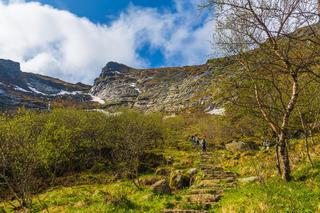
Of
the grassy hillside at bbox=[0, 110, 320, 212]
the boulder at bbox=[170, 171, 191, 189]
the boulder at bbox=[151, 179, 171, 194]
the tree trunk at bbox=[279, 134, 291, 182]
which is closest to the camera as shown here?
the grassy hillside at bbox=[0, 110, 320, 212]

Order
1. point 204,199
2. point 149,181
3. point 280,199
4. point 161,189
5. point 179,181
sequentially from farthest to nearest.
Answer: point 149,181 < point 179,181 < point 161,189 < point 204,199 < point 280,199

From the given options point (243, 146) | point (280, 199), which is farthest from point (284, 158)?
point (243, 146)

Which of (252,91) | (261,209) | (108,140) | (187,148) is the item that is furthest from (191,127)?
(261,209)

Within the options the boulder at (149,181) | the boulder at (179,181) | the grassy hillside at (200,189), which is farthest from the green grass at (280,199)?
the boulder at (149,181)

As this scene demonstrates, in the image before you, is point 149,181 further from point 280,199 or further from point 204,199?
point 280,199

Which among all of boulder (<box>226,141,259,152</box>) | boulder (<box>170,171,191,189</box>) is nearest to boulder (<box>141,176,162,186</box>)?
boulder (<box>170,171,191,189</box>)

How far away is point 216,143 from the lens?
7412 cm

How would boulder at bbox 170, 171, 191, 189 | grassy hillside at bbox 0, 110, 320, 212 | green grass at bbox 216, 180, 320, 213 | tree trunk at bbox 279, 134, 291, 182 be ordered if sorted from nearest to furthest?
Answer: green grass at bbox 216, 180, 320, 213 → grassy hillside at bbox 0, 110, 320, 212 → tree trunk at bbox 279, 134, 291, 182 → boulder at bbox 170, 171, 191, 189

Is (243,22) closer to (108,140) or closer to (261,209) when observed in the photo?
(261,209)

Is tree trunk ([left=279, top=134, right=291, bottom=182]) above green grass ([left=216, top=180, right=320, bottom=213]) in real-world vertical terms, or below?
above

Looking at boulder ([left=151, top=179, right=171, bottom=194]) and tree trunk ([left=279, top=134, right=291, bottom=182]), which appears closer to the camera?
tree trunk ([left=279, top=134, right=291, bottom=182])

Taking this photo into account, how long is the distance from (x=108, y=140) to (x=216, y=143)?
27467 mm

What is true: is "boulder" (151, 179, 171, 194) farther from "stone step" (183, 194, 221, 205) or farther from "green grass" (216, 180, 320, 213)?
"green grass" (216, 180, 320, 213)

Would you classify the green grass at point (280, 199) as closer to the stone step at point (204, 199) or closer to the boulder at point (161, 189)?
the stone step at point (204, 199)
